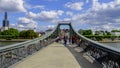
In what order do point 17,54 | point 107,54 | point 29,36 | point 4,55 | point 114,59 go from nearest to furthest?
point 114,59
point 4,55
point 107,54
point 17,54
point 29,36

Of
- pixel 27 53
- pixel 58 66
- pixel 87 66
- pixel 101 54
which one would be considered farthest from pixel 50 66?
pixel 27 53

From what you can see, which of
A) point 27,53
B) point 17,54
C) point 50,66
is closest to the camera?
point 50,66

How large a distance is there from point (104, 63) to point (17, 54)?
316 cm

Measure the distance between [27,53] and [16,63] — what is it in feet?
9.90

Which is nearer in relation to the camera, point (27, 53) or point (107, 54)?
point (107, 54)

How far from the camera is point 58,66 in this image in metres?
8.55

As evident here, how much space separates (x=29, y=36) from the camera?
10781cm

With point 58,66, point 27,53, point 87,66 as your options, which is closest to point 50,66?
point 58,66

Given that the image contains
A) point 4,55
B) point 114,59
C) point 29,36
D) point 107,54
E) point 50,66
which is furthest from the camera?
point 29,36

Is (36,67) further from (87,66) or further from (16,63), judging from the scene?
(87,66)

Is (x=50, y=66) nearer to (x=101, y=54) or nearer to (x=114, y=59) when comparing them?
(x=101, y=54)

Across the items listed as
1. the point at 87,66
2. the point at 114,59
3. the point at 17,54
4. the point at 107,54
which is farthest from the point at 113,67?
the point at 17,54

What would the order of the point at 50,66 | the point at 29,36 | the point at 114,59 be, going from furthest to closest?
1. the point at 29,36
2. the point at 50,66
3. the point at 114,59

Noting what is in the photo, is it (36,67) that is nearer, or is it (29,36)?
(36,67)
